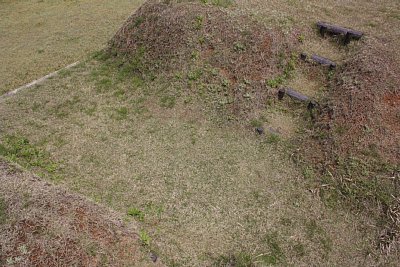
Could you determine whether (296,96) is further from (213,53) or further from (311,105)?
(213,53)

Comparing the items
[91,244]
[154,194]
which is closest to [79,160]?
[154,194]

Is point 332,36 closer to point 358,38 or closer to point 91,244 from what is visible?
point 358,38

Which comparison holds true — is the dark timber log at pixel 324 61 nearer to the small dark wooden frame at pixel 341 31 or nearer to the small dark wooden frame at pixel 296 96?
the small dark wooden frame at pixel 341 31

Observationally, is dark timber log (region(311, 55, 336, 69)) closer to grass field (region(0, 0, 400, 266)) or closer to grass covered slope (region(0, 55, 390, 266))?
grass field (region(0, 0, 400, 266))

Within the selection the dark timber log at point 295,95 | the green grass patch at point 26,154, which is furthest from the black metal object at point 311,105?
the green grass patch at point 26,154

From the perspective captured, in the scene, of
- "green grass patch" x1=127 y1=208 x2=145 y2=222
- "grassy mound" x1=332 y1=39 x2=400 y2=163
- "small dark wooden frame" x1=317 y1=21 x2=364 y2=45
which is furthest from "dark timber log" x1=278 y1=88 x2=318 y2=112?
"green grass patch" x1=127 y1=208 x2=145 y2=222
